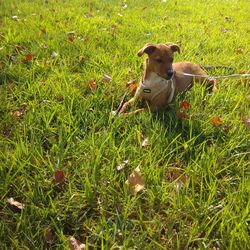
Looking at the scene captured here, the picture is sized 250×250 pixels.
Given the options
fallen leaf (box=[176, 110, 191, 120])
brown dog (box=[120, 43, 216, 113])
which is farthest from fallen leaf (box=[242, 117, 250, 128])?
brown dog (box=[120, 43, 216, 113])

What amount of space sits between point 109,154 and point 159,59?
3.85 feet

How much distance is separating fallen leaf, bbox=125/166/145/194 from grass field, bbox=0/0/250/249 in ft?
0.07

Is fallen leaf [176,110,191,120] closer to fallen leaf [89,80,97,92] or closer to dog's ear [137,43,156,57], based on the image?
dog's ear [137,43,156,57]

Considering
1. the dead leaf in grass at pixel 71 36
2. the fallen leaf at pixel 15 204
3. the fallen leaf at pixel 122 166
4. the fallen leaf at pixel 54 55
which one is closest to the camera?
the fallen leaf at pixel 15 204

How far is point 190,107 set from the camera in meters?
2.94

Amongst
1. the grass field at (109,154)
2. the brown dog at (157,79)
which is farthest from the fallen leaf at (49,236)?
the brown dog at (157,79)

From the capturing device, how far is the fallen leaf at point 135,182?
2.03 meters

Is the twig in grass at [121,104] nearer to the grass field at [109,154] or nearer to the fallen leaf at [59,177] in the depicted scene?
the grass field at [109,154]

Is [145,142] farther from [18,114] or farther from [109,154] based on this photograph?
[18,114]

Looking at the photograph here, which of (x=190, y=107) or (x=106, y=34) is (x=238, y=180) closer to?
(x=190, y=107)

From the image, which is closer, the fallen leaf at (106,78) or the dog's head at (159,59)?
the dog's head at (159,59)

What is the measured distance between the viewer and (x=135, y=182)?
2.08 meters

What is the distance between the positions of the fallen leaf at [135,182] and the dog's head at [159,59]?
1.20 meters

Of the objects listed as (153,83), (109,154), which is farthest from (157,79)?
(109,154)
